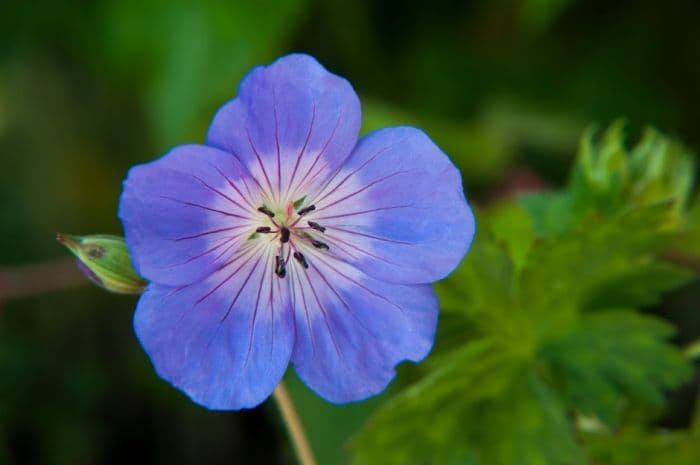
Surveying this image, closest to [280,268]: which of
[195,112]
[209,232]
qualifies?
[209,232]

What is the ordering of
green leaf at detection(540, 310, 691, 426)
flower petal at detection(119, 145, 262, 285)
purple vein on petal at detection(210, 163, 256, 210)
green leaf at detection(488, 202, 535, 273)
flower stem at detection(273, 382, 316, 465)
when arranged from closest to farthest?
flower petal at detection(119, 145, 262, 285), purple vein on petal at detection(210, 163, 256, 210), flower stem at detection(273, 382, 316, 465), green leaf at detection(540, 310, 691, 426), green leaf at detection(488, 202, 535, 273)

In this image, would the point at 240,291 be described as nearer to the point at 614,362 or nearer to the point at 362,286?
the point at 362,286

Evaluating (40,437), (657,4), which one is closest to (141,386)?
(40,437)

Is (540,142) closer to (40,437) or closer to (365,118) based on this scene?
(365,118)

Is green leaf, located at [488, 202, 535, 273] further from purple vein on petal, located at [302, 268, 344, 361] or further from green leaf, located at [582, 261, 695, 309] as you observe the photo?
purple vein on petal, located at [302, 268, 344, 361]

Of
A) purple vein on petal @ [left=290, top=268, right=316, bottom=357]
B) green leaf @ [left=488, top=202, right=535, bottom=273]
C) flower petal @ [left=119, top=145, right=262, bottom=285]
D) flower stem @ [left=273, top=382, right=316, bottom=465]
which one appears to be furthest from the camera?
green leaf @ [left=488, top=202, right=535, bottom=273]

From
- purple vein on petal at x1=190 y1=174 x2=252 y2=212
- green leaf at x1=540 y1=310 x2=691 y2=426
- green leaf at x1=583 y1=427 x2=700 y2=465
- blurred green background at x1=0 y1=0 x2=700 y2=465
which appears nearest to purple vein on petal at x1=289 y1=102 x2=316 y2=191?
purple vein on petal at x1=190 y1=174 x2=252 y2=212
